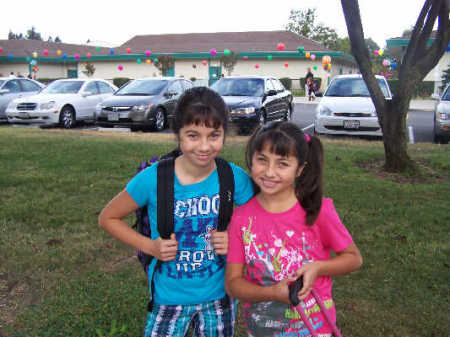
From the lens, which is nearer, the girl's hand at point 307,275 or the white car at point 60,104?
the girl's hand at point 307,275

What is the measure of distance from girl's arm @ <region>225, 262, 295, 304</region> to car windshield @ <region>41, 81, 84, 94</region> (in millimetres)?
12444

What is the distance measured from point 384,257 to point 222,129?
2.47 meters

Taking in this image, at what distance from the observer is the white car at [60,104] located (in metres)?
12.2

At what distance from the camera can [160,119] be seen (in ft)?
39.1

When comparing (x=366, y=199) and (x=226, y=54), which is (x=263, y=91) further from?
(x=226, y=54)

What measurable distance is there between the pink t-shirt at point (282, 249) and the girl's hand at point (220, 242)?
→ 0.05 meters

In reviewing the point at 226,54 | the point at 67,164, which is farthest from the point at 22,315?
the point at 226,54

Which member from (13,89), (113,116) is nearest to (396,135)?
(113,116)

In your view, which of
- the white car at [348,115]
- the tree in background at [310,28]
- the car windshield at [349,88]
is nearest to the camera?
the white car at [348,115]

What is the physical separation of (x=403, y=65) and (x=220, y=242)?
18.7ft

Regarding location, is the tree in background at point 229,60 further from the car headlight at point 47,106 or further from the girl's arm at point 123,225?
the girl's arm at point 123,225

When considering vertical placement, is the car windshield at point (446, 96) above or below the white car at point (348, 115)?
above

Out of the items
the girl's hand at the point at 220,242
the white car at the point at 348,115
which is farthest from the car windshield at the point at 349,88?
the girl's hand at the point at 220,242

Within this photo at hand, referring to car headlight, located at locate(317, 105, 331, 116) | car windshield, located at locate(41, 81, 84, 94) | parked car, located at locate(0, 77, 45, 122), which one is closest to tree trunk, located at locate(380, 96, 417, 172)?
car headlight, located at locate(317, 105, 331, 116)
